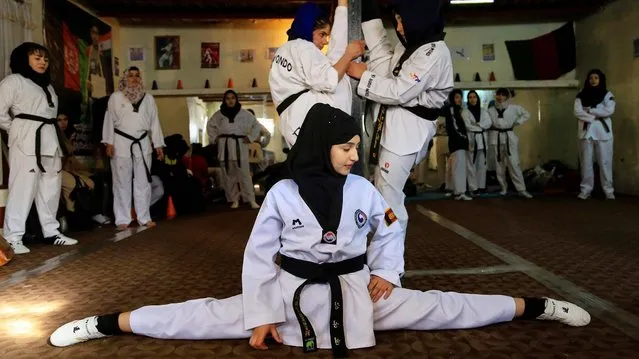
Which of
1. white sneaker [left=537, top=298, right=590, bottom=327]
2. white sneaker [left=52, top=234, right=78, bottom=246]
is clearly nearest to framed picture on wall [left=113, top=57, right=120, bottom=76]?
white sneaker [left=52, top=234, right=78, bottom=246]

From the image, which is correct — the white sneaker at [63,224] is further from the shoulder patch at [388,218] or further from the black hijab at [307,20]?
the shoulder patch at [388,218]

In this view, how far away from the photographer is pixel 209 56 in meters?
9.71

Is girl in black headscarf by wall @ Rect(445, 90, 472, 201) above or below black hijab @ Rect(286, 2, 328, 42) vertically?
below

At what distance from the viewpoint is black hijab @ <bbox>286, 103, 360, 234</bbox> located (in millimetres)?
1813

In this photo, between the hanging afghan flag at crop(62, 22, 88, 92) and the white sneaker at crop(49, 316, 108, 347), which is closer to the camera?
the white sneaker at crop(49, 316, 108, 347)

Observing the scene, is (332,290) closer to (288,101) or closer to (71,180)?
(288,101)

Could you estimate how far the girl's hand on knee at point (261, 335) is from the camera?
1804mm

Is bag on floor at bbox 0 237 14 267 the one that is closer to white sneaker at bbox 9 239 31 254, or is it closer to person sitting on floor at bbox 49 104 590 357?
white sneaker at bbox 9 239 31 254

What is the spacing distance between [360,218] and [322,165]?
0.25m

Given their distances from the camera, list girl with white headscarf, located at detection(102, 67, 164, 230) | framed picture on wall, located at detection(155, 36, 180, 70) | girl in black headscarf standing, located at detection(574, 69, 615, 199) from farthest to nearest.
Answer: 1. framed picture on wall, located at detection(155, 36, 180, 70)
2. girl in black headscarf standing, located at detection(574, 69, 615, 199)
3. girl with white headscarf, located at detection(102, 67, 164, 230)

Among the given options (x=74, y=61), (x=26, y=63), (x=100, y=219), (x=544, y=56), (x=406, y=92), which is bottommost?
(x=100, y=219)

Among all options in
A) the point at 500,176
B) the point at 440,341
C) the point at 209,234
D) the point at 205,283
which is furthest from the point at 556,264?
the point at 500,176

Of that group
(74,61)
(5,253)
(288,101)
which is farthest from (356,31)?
(74,61)

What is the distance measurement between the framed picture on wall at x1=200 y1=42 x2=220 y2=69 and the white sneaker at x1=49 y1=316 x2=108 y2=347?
8274 mm
